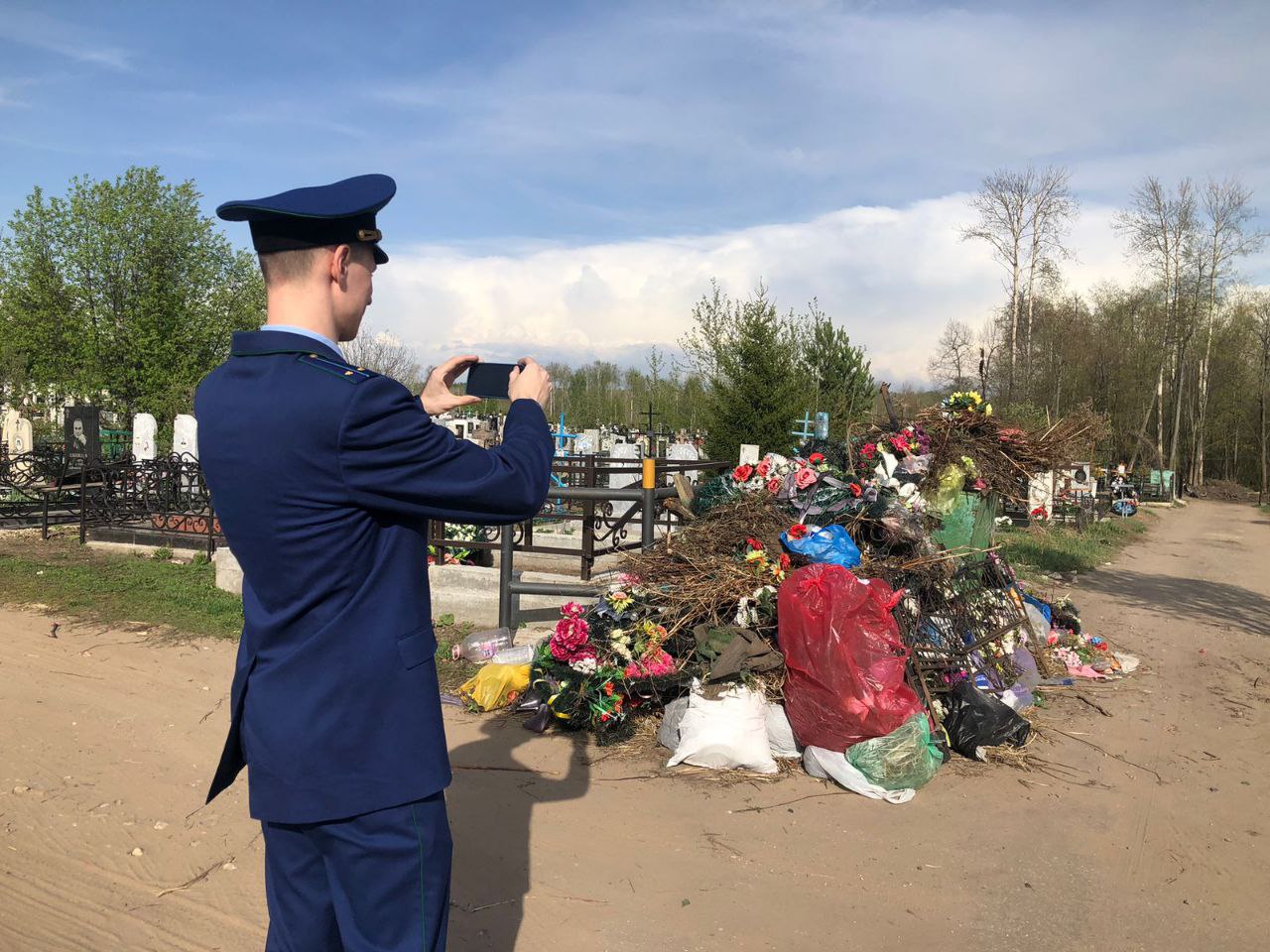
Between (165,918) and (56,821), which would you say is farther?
(56,821)

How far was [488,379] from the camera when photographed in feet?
7.35

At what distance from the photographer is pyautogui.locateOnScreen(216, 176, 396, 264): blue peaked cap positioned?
171cm

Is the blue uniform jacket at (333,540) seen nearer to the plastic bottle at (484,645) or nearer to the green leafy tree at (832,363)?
the plastic bottle at (484,645)

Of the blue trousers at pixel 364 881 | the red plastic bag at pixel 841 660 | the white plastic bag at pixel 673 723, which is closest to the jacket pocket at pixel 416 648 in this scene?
the blue trousers at pixel 364 881

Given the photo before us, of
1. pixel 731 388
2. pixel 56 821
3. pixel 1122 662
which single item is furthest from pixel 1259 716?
pixel 731 388

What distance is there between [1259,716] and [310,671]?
6186 millimetres

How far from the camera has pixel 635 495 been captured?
6.32m

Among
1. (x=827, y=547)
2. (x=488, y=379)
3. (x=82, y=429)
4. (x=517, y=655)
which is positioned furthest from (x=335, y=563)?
(x=82, y=429)

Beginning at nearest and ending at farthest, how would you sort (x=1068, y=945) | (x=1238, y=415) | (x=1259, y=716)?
1. (x=1068, y=945)
2. (x=1259, y=716)
3. (x=1238, y=415)

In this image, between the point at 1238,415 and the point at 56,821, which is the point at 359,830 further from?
the point at 1238,415

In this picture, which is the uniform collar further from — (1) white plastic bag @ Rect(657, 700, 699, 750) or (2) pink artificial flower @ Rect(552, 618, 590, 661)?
(2) pink artificial flower @ Rect(552, 618, 590, 661)

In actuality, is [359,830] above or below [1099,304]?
below

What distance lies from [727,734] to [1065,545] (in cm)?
1157

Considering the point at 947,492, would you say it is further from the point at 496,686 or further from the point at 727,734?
the point at 496,686
